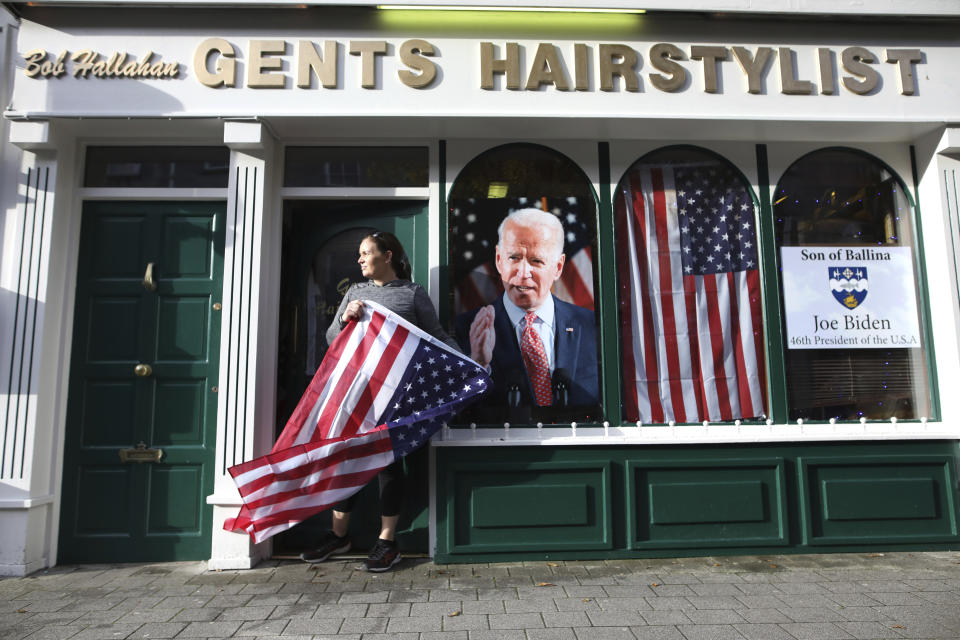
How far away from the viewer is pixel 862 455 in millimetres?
4652

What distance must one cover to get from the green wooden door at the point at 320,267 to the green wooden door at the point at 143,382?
52 centimetres

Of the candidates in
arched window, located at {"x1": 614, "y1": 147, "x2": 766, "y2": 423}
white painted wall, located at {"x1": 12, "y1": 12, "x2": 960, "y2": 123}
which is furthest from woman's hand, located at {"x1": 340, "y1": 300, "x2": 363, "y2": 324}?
arched window, located at {"x1": 614, "y1": 147, "x2": 766, "y2": 423}

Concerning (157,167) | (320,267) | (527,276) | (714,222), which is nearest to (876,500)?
(714,222)

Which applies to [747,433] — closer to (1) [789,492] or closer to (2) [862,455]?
(1) [789,492]

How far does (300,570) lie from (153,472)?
55.2 inches

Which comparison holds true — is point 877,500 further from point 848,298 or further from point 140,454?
point 140,454

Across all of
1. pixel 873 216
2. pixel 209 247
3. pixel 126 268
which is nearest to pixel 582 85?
pixel 873 216

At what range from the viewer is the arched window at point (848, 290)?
4.89 m

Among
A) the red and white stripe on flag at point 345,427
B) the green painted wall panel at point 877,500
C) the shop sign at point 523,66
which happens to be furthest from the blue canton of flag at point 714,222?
the red and white stripe on flag at point 345,427

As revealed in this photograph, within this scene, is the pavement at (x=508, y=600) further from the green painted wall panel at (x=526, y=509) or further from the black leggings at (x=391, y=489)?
the black leggings at (x=391, y=489)

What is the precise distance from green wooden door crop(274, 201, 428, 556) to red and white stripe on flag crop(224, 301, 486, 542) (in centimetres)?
58

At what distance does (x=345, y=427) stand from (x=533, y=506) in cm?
148

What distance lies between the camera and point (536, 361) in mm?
4812

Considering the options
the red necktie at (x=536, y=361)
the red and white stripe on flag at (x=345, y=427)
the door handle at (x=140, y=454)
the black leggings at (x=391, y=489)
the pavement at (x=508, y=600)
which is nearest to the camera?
the pavement at (x=508, y=600)
